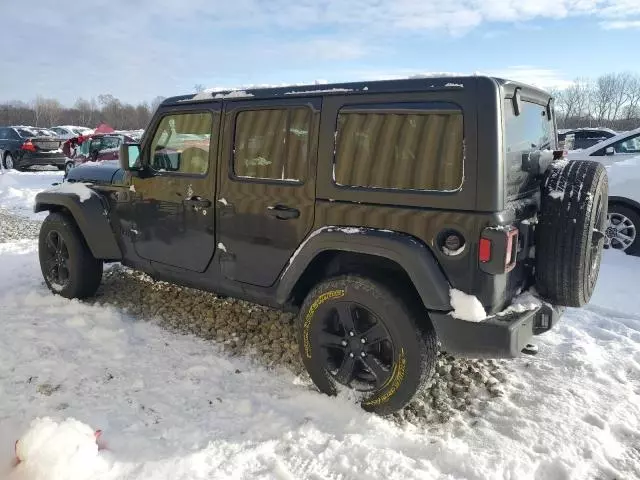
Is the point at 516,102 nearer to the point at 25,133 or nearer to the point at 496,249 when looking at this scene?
the point at 496,249

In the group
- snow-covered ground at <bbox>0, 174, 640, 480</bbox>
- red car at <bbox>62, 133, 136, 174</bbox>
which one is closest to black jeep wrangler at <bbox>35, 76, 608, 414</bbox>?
snow-covered ground at <bbox>0, 174, 640, 480</bbox>

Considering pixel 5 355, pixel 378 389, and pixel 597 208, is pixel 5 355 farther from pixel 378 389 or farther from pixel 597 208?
pixel 597 208

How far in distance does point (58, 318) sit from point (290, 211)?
2432 millimetres

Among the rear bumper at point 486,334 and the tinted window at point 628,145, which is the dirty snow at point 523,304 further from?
the tinted window at point 628,145

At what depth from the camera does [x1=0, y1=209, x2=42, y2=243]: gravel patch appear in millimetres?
7855

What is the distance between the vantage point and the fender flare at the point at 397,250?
2.77 meters

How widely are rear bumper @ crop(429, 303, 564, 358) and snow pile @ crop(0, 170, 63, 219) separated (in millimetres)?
8568

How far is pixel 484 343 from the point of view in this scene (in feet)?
9.02

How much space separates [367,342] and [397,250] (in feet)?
2.00

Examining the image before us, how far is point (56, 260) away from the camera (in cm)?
496

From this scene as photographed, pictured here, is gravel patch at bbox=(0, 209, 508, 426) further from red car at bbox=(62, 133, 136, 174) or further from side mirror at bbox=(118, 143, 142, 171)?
red car at bbox=(62, 133, 136, 174)

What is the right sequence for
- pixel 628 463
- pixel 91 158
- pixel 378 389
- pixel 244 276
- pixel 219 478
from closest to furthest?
pixel 219 478 → pixel 628 463 → pixel 378 389 → pixel 244 276 → pixel 91 158

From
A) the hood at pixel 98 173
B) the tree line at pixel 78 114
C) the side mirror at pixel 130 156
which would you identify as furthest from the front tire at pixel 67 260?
the tree line at pixel 78 114

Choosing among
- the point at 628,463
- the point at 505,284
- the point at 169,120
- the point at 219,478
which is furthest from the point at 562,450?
the point at 169,120
